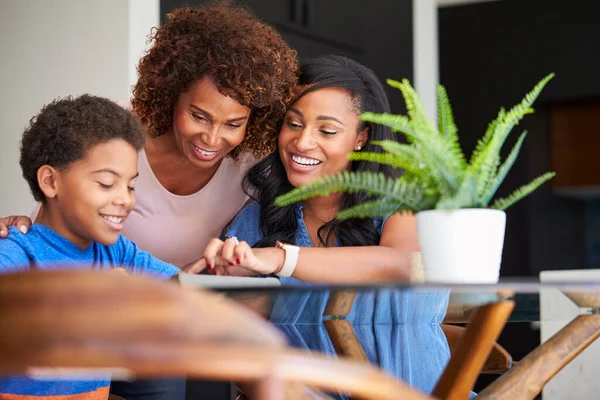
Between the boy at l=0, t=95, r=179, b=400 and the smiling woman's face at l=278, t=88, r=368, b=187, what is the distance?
0.42 m

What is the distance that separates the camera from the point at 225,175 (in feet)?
8.09

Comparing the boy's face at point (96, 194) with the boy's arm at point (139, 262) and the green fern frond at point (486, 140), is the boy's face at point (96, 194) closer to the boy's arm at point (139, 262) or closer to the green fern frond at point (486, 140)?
the boy's arm at point (139, 262)

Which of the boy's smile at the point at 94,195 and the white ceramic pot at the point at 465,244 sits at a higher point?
the boy's smile at the point at 94,195

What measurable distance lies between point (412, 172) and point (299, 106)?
0.92 metres

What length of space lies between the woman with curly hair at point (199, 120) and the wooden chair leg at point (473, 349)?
3.52 feet

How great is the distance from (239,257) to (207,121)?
2.27 ft

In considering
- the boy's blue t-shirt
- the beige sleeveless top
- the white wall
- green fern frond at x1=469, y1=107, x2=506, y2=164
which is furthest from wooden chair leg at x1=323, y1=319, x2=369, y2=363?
the white wall

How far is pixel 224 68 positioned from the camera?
212 centimetres

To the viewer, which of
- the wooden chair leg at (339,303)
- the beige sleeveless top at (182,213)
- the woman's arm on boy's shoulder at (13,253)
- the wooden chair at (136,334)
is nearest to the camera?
the wooden chair at (136,334)

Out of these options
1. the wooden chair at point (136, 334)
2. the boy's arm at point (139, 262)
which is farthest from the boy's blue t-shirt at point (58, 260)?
the wooden chair at point (136, 334)

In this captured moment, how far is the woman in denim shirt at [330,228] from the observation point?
159 centimetres

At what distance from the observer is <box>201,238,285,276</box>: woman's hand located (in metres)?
1.54

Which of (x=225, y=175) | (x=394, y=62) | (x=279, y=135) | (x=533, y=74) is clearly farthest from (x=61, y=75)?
(x=533, y=74)

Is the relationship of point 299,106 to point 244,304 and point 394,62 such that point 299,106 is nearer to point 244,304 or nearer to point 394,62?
point 244,304
